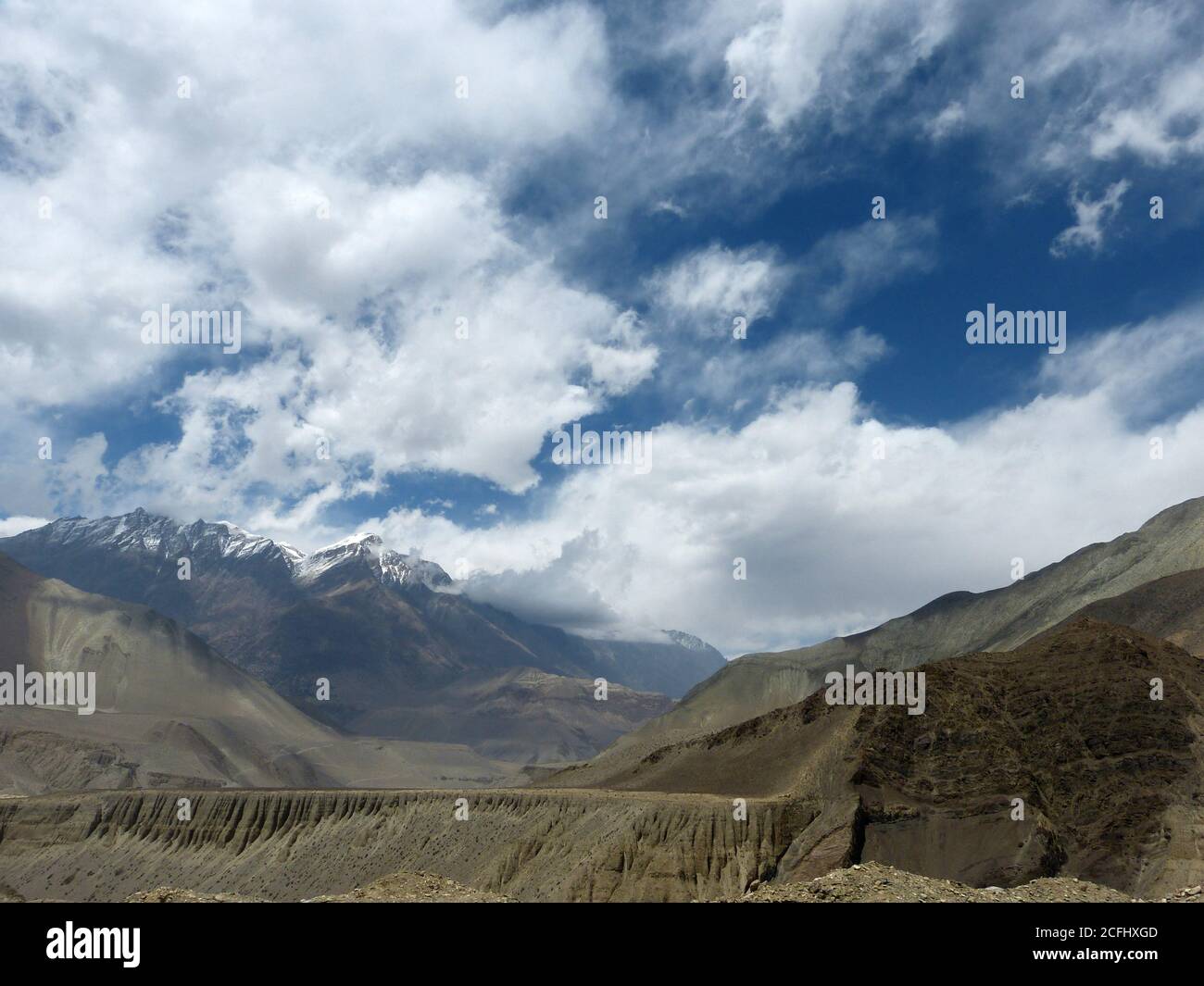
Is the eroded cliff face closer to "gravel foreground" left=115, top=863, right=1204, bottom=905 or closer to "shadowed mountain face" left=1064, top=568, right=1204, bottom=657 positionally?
"gravel foreground" left=115, top=863, right=1204, bottom=905

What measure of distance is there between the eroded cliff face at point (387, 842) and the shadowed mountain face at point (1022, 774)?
634 centimetres

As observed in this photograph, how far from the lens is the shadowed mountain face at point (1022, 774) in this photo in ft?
202

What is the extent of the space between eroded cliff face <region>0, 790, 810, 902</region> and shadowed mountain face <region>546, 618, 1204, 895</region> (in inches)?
250

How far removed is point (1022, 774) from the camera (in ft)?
228

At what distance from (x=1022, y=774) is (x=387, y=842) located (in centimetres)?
5729

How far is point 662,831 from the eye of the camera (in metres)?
69.1

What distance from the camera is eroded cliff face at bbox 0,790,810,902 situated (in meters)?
66.4

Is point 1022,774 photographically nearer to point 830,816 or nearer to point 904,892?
point 830,816

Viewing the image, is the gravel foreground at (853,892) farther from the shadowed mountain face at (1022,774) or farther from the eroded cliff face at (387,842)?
the eroded cliff face at (387,842)

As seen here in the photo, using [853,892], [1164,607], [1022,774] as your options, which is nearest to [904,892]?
[853,892]

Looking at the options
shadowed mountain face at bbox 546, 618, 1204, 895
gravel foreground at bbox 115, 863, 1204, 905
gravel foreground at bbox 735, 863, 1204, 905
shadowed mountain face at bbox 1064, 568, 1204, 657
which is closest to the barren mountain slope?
shadowed mountain face at bbox 546, 618, 1204, 895
